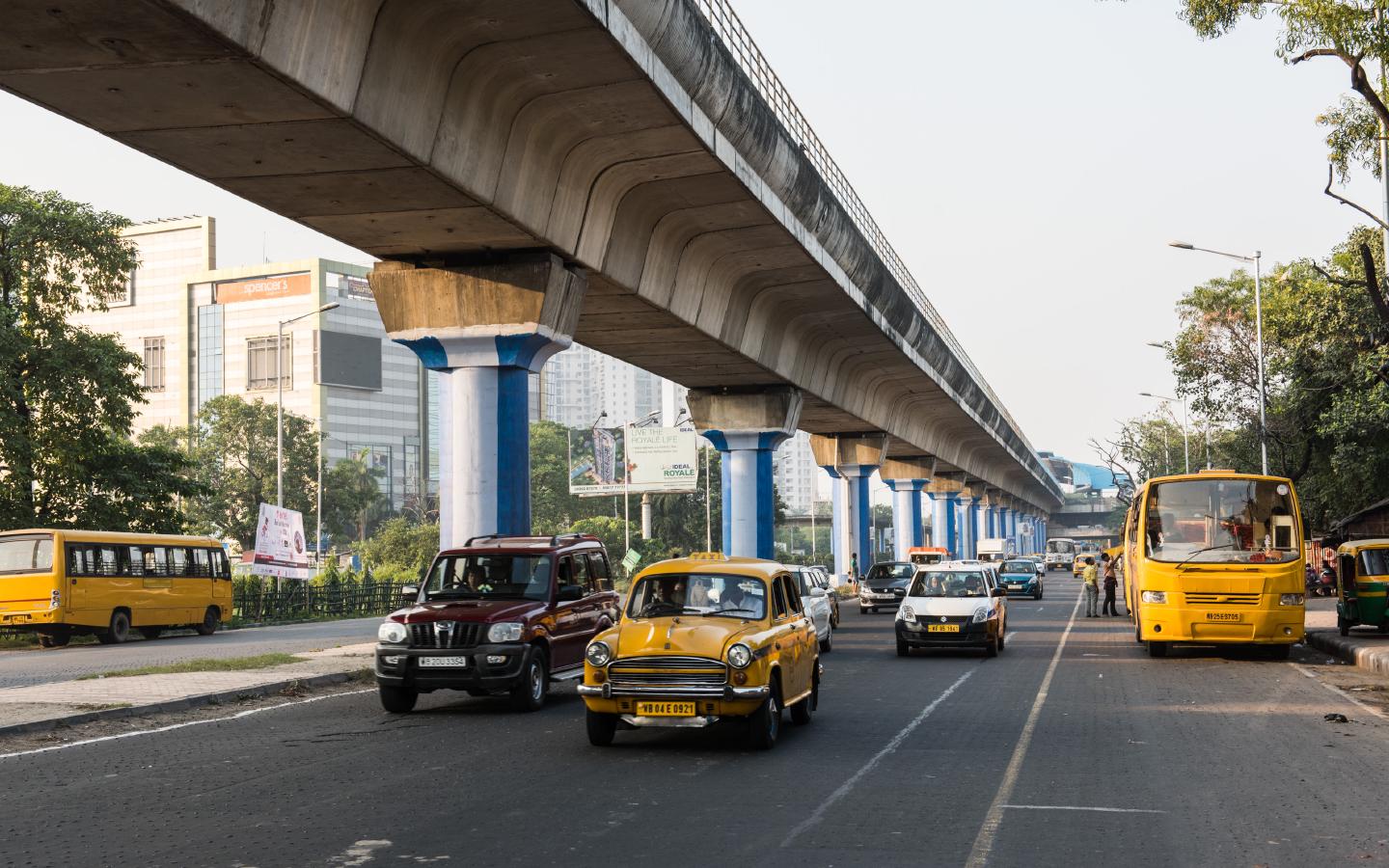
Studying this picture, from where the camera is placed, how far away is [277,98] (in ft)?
42.6

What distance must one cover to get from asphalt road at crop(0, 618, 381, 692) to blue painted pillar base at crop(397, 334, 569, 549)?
246 inches

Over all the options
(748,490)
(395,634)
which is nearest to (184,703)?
(395,634)

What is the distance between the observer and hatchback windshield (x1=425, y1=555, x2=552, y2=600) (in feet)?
53.8

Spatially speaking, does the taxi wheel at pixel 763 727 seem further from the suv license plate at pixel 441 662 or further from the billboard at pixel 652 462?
the billboard at pixel 652 462

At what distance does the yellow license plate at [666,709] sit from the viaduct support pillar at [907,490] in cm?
5733

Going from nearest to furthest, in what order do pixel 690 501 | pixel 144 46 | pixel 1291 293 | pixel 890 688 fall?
pixel 144 46 → pixel 890 688 → pixel 1291 293 → pixel 690 501

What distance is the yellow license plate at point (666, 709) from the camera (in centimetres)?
1182

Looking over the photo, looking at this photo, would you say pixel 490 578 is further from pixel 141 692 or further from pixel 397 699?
pixel 141 692

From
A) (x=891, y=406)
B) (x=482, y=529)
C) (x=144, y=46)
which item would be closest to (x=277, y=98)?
(x=144, y=46)

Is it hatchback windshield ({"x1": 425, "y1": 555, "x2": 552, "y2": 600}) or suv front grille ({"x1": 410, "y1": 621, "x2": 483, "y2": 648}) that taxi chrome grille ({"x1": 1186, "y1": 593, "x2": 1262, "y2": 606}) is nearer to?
hatchback windshield ({"x1": 425, "y1": 555, "x2": 552, "y2": 600})

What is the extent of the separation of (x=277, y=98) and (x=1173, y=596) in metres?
16.0

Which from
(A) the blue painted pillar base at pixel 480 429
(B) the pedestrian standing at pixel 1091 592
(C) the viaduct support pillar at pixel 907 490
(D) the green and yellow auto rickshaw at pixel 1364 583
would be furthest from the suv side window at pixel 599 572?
(C) the viaduct support pillar at pixel 907 490

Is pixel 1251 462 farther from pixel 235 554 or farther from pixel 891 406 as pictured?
pixel 235 554

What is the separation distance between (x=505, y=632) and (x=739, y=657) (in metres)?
4.29
